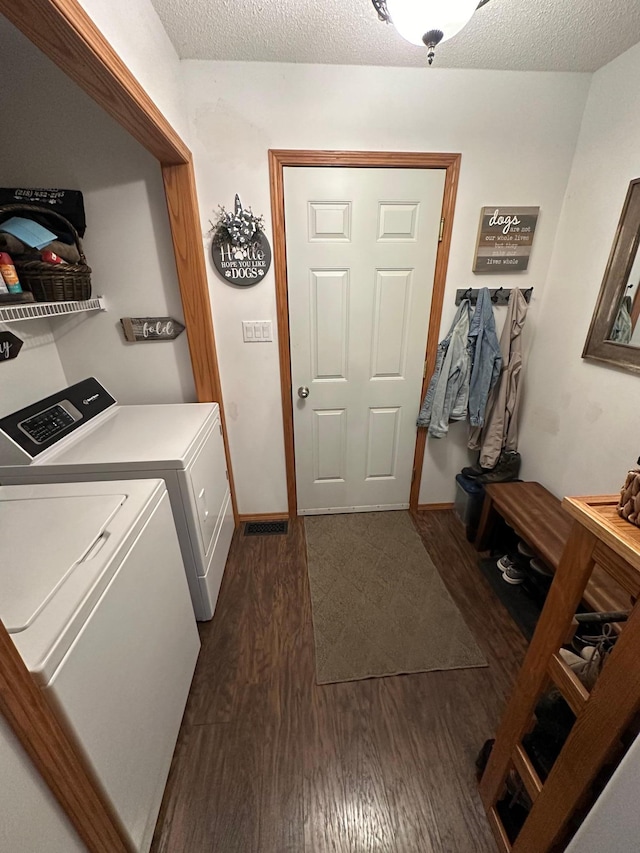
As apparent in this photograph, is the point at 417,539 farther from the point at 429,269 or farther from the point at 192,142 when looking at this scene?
the point at 192,142

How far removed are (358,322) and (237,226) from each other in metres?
0.79

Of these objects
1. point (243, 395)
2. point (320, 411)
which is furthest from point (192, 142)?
point (320, 411)

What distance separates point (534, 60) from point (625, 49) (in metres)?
0.34

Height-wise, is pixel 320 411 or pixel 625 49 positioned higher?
pixel 625 49

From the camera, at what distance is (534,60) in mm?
1466

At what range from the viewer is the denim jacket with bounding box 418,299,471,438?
190 centimetres

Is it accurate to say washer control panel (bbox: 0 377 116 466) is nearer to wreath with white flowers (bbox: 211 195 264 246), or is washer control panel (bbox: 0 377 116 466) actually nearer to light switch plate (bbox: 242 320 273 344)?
light switch plate (bbox: 242 320 273 344)

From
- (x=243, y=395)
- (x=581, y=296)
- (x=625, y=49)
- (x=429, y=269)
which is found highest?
(x=625, y=49)

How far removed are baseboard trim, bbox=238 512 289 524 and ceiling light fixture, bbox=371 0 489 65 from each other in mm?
2267

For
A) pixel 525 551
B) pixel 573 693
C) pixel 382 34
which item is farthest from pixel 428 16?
pixel 525 551

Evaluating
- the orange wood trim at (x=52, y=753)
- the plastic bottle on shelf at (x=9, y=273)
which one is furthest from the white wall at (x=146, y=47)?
the orange wood trim at (x=52, y=753)

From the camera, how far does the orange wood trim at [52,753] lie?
1.66 feet

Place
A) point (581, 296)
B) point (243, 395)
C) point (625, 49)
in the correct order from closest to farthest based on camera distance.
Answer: point (625, 49), point (581, 296), point (243, 395)

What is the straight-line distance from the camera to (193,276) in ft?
5.38
